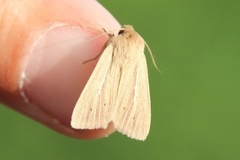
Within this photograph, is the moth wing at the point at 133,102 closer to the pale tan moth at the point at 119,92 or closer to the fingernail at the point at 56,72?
the pale tan moth at the point at 119,92

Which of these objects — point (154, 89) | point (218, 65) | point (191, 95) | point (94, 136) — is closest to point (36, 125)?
point (154, 89)

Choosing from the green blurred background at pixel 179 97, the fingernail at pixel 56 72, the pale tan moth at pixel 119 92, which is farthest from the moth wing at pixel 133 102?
the green blurred background at pixel 179 97

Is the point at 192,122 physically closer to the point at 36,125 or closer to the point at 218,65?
the point at 218,65

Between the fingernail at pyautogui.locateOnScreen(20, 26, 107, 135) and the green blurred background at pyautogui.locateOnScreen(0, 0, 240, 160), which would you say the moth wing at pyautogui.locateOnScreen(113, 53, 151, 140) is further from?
the green blurred background at pyautogui.locateOnScreen(0, 0, 240, 160)

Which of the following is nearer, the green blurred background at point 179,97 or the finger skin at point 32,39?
the finger skin at point 32,39

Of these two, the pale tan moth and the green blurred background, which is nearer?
the pale tan moth

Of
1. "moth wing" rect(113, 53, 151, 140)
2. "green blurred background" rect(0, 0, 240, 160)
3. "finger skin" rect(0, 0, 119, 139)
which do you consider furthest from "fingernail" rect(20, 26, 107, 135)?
"green blurred background" rect(0, 0, 240, 160)

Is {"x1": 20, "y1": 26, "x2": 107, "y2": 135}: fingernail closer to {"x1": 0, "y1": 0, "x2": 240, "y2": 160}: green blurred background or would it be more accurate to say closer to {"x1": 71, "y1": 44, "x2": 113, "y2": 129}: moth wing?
{"x1": 71, "y1": 44, "x2": 113, "y2": 129}: moth wing
